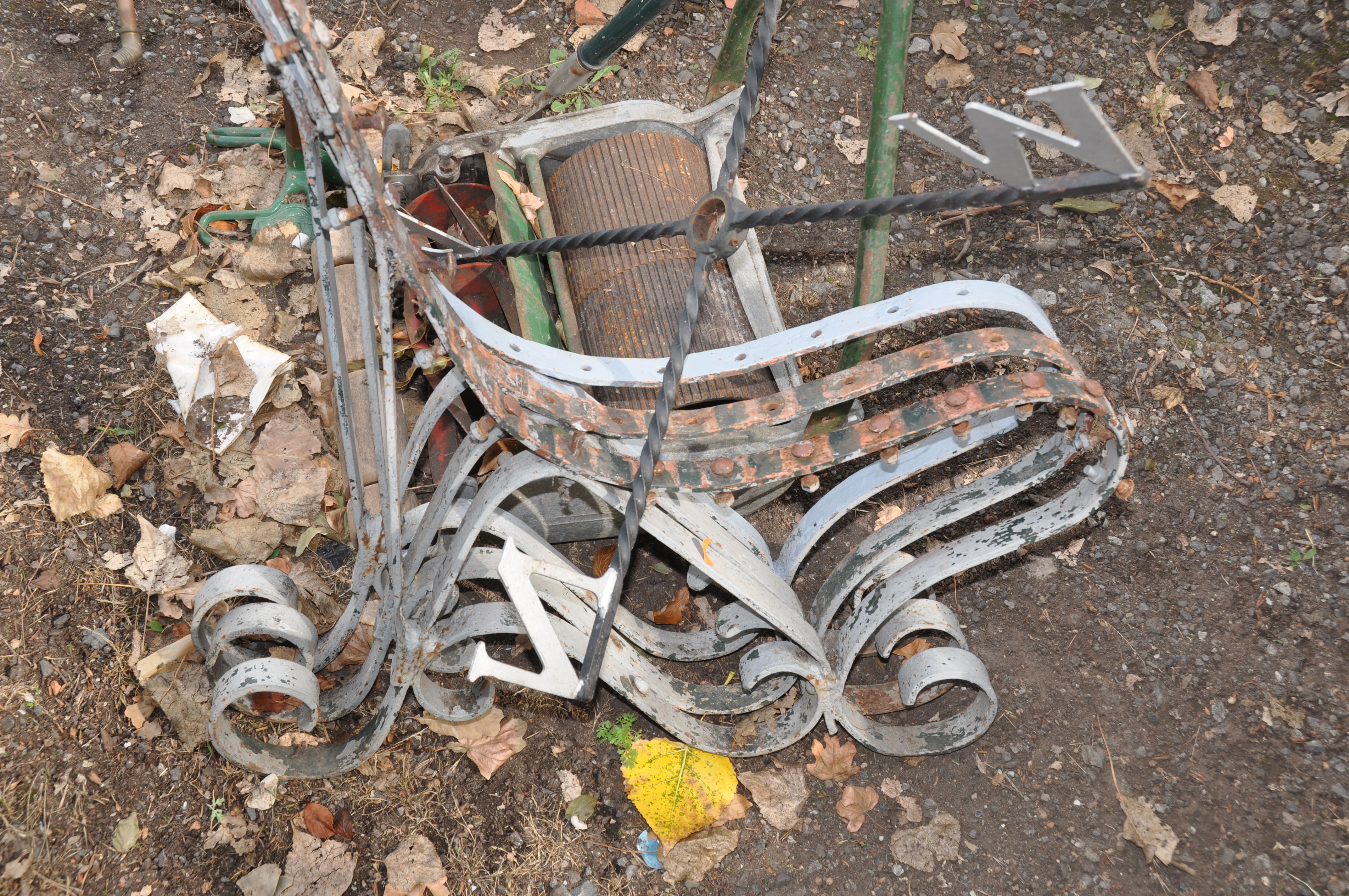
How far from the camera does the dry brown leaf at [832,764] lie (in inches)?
117

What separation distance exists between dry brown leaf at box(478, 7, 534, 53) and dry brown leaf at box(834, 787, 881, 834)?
355 centimetres

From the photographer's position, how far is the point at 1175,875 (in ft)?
9.00

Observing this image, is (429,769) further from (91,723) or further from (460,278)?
(460,278)

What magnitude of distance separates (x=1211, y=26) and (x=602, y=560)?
3616 mm

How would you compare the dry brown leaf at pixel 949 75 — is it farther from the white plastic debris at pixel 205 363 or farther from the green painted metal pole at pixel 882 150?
the white plastic debris at pixel 205 363

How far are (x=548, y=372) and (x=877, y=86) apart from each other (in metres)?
1.30

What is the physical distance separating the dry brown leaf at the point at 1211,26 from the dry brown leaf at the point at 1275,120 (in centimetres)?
40

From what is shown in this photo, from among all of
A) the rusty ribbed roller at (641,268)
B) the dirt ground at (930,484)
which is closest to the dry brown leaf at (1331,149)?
the dirt ground at (930,484)

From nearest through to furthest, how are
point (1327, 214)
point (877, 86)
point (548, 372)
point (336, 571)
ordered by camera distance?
point (548, 372) → point (877, 86) → point (336, 571) → point (1327, 214)

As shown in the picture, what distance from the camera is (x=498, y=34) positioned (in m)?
4.43

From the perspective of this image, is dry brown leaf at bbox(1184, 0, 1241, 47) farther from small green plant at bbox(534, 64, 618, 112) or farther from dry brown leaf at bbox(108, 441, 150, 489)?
dry brown leaf at bbox(108, 441, 150, 489)

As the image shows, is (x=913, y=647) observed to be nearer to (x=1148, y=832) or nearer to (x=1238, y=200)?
(x=1148, y=832)

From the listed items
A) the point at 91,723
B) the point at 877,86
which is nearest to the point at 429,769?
the point at 91,723

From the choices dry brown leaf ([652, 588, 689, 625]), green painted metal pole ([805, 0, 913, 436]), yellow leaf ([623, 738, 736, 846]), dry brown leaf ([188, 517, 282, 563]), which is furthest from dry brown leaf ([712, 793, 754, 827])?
dry brown leaf ([188, 517, 282, 563])
